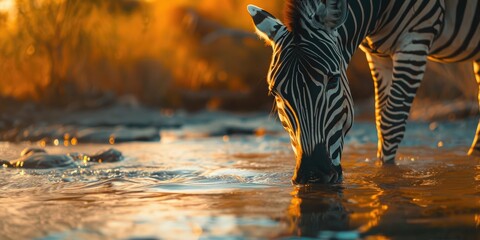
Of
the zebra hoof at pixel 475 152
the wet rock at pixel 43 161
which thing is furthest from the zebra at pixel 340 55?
the wet rock at pixel 43 161

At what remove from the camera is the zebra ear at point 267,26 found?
5145 millimetres

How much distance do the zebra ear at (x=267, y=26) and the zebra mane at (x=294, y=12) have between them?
0.08m

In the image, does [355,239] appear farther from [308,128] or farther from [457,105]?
[457,105]

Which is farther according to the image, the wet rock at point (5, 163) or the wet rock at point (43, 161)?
the wet rock at point (5, 163)

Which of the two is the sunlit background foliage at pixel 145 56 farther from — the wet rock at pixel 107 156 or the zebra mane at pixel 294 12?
the zebra mane at pixel 294 12

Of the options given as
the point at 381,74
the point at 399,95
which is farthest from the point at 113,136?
the point at 399,95

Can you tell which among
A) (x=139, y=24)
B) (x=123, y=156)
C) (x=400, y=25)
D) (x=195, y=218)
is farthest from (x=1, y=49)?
(x=195, y=218)

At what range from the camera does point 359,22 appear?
5.52m

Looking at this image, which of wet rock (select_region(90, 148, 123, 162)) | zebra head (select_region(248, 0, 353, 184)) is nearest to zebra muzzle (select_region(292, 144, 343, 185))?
zebra head (select_region(248, 0, 353, 184))

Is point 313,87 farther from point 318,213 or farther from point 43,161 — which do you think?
point 43,161

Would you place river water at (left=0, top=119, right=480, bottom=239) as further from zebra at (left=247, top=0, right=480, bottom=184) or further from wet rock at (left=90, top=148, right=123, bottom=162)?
zebra at (left=247, top=0, right=480, bottom=184)

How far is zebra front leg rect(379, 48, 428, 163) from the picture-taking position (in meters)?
6.01

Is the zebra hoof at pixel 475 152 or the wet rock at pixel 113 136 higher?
the wet rock at pixel 113 136

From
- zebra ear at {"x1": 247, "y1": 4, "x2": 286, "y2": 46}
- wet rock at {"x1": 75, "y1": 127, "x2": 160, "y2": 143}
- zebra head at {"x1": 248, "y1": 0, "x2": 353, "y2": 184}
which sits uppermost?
zebra ear at {"x1": 247, "y1": 4, "x2": 286, "y2": 46}
